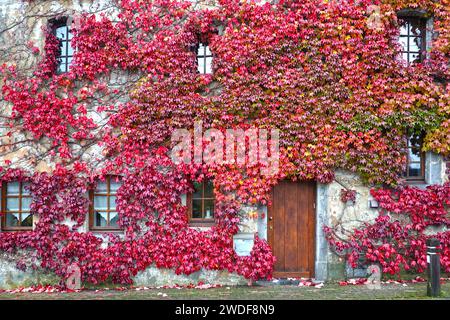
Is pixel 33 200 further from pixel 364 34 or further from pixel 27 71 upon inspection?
Result: pixel 364 34

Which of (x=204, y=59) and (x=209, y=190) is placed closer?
(x=209, y=190)

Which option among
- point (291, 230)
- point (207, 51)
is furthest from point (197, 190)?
point (207, 51)

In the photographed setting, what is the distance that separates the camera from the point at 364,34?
8594mm

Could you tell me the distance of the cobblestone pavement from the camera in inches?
283

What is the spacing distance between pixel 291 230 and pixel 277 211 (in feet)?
1.69

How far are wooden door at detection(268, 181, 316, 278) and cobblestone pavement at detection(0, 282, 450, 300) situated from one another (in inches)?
24.3

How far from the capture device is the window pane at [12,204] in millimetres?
8859

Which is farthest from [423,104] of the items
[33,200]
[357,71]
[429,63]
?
[33,200]

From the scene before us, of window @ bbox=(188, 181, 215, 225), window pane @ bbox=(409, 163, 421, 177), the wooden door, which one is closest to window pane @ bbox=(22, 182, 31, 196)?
window @ bbox=(188, 181, 215, 225)

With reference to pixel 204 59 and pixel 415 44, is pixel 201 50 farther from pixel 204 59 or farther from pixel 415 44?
pixel 415 44

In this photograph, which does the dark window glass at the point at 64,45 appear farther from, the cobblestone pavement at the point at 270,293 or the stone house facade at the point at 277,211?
the cobblestone pavement at the point at 270,293

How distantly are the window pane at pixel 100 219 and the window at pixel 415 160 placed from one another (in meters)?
6.76

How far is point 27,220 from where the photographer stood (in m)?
8.82

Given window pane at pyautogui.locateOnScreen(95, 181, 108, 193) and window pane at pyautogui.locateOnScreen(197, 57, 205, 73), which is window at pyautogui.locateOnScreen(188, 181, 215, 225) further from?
window pane at pyautogui.locateOnScreen(197, 57, 205, 73)
